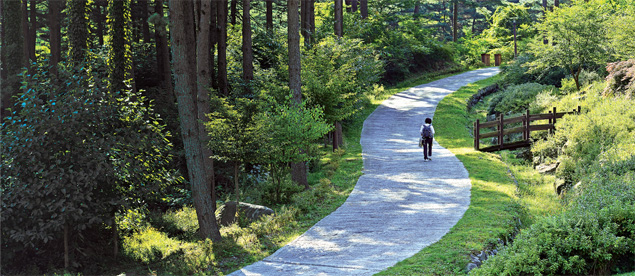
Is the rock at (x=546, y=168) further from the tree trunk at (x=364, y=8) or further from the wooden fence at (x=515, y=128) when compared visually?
the tree trunk at (x=364, y=8)

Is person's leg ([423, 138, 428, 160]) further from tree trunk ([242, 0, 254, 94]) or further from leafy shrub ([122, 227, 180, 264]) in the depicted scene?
leafy shrub ([122, 227, 180, 264])

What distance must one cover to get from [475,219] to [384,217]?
84.7 inches

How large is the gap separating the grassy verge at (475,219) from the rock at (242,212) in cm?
506

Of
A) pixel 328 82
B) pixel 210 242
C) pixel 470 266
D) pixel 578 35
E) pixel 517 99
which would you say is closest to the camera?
pixel 470 266

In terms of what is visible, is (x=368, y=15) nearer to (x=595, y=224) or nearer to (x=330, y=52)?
(x=330, y=52)

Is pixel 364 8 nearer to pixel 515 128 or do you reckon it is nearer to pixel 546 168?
pixel 515 128

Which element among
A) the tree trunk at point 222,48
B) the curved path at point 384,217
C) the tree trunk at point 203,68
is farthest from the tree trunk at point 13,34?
the curved path at point 384,217

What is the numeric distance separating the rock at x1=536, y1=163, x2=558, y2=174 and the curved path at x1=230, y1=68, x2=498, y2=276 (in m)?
3.00

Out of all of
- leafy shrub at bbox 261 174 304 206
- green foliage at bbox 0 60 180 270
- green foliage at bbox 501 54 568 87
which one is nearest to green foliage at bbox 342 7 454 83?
green foliage at bbox 501 54 568 87

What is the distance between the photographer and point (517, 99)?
30500 millimetres

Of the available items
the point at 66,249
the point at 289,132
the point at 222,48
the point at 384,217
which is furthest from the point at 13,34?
the point at 384,217

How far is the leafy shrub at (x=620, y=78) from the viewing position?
22.6 meters

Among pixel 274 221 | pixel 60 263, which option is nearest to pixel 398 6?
pixel 274 221

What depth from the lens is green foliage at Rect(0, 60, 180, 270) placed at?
10.7 metres
